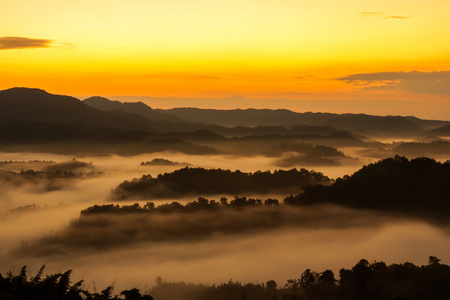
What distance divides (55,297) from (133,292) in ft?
19.0

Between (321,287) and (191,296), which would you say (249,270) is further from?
(321,287)

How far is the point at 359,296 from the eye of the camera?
93188 millimetres

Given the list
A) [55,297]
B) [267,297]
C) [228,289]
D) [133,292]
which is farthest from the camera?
[228,289]

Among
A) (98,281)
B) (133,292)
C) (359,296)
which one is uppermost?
(133,292)

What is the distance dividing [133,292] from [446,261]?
17917cm

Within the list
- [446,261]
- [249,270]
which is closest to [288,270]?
[249,270]

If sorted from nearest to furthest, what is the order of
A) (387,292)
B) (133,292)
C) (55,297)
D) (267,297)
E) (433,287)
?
1. (55,297)
2. (133,292)
3. (433,287)
4. (387,292)
5. (267,297)

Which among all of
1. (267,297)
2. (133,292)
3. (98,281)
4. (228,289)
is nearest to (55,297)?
(133,292)

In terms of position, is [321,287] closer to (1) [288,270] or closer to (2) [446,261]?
(1) [288,270]

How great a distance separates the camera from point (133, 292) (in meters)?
40.5

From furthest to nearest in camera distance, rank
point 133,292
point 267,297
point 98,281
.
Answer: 1. point 98,281
2. point 267,297
3. point 133,292

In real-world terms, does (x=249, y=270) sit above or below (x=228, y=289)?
below

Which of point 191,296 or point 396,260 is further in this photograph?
point 396,260

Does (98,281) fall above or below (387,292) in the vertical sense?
below
